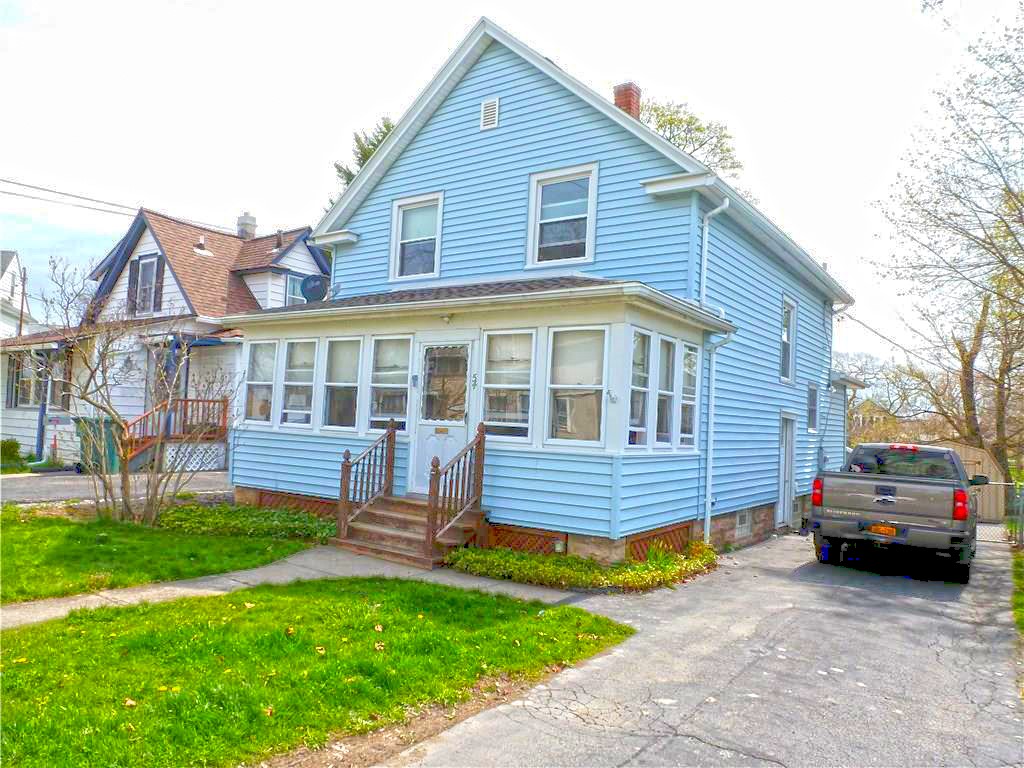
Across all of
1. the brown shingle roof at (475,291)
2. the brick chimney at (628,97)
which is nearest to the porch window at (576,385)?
the brown shingle roof at (475,291)

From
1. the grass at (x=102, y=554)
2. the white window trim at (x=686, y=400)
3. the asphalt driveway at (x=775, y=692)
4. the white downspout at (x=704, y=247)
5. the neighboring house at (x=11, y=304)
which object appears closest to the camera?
the asphalt driveway at (x=775, y=692)

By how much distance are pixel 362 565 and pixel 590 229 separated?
6.30 m

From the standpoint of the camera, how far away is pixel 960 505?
909cm

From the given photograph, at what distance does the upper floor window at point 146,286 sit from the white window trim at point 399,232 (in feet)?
37.2

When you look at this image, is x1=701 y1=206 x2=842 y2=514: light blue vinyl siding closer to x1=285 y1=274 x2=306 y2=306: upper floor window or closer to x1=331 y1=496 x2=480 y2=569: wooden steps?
x1=331 y1=496 x2=480 y2=569: wooden steps

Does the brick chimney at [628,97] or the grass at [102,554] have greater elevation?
the brick chimney at [628,97]

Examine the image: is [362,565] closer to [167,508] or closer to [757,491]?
[167,508]

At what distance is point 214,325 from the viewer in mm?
20266

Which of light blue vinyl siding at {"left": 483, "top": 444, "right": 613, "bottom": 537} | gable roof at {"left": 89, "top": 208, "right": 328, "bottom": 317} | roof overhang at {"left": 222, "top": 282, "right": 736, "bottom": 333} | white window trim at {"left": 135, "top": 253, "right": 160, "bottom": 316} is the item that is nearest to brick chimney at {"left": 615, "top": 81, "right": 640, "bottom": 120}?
roof overhang at {"left": 222, "top": 282, "right": 736, "bottom": 333}

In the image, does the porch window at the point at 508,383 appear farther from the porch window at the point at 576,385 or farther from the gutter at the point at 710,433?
the gutter at the point at 710,433

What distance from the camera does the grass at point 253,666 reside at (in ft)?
12.8

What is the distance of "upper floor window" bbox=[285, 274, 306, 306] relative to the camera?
2286cm

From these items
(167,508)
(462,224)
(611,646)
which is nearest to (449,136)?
(462,224)

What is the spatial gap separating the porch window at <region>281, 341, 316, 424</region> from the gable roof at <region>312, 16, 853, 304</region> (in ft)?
10.3
